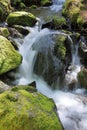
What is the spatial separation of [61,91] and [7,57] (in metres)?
2.53

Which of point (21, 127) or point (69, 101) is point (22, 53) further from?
point (21, 127)

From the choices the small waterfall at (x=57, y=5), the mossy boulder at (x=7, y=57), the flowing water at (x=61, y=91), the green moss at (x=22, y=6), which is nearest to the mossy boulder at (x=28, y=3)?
the green moss at (x=22, y=6)

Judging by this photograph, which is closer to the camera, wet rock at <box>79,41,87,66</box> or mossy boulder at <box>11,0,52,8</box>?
wet rock at <box>79,41,87,66</box>

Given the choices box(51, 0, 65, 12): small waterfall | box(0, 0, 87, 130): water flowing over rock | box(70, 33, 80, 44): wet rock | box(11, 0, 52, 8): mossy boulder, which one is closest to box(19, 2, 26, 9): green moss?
box(11, 0, 52, 8): mossy boulder

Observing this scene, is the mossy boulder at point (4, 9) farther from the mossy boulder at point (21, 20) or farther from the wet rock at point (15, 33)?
the wet rock at point (15, 33)

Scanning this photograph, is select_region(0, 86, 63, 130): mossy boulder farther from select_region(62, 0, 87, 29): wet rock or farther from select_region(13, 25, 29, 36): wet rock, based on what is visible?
select_region(62, 0, 87, 29): wet rock

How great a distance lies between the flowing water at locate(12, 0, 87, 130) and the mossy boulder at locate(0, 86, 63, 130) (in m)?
1.58

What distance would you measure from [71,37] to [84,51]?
1.02m

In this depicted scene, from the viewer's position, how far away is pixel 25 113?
22.1 ft

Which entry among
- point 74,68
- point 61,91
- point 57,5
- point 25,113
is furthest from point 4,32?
point 57,5

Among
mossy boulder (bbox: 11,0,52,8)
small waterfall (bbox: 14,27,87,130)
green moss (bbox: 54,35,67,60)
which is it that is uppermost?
mossy boulder (bbox: 11,0,52,8)

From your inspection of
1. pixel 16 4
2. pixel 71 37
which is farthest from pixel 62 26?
pixel 16 4

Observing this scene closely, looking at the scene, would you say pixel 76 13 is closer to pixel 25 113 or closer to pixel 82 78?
pixel 82 78

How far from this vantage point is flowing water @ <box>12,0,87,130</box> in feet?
29.2
